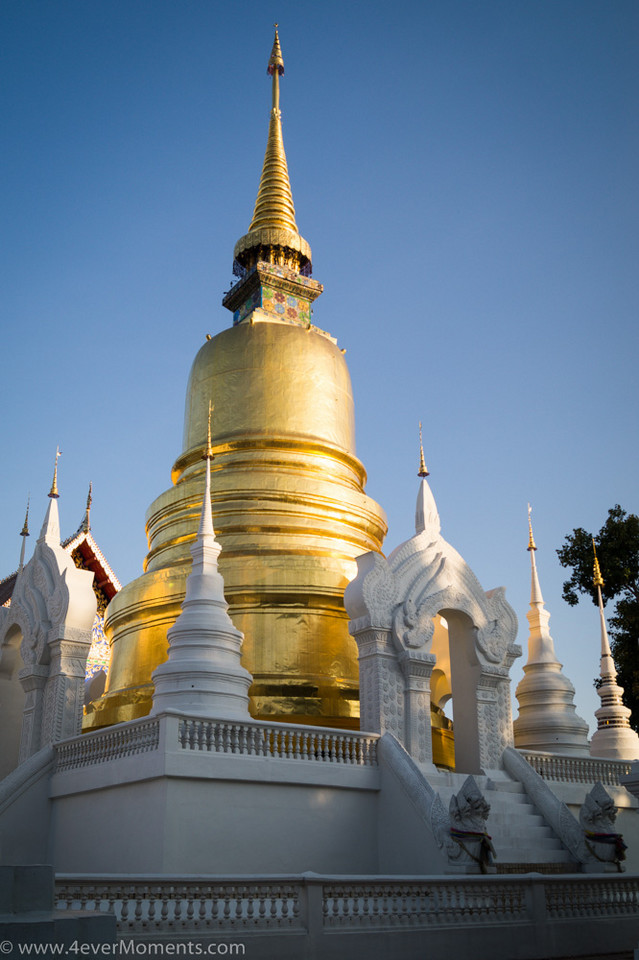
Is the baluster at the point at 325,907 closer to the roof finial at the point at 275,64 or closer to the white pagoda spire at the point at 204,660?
the white pagoda spire at the point at 204,660

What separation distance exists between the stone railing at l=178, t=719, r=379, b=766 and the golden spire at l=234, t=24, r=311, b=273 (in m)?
11.7

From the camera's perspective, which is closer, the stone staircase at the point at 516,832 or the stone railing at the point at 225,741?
the stone railing at the point at 225,741

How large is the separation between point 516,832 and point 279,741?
3.09 meters

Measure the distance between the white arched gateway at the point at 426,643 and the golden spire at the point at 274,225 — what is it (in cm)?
763

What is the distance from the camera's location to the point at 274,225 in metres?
20.4

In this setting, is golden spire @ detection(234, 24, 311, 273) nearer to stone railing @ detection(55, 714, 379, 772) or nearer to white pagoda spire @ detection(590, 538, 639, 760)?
white pagoda spire @ detection(590, 538, 639, 760)

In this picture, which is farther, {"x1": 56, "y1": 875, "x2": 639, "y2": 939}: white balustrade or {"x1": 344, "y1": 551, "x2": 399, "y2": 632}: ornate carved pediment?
{"x1": 344, "y1": 551, "x2": 399, "y2": 632}: ornate carved pediment

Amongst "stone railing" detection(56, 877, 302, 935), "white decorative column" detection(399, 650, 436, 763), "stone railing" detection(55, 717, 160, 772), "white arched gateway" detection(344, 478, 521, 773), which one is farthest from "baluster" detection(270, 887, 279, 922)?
"white decorative column" detection(399, 650, 436, 763)

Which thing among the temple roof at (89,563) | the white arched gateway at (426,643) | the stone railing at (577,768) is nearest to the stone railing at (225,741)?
the white arched gateway at (426,643)

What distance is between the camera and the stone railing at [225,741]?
397 inches

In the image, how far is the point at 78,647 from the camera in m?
13.2

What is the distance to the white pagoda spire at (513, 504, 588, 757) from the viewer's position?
50.3ft

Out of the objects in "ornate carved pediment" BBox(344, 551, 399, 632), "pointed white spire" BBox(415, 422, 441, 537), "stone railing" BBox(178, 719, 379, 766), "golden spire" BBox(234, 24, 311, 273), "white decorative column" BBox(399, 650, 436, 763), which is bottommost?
"stone railing" BBox(178, 719, 379, 766)

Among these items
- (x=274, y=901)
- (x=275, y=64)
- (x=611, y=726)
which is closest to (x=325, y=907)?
(x=274, y=901)
